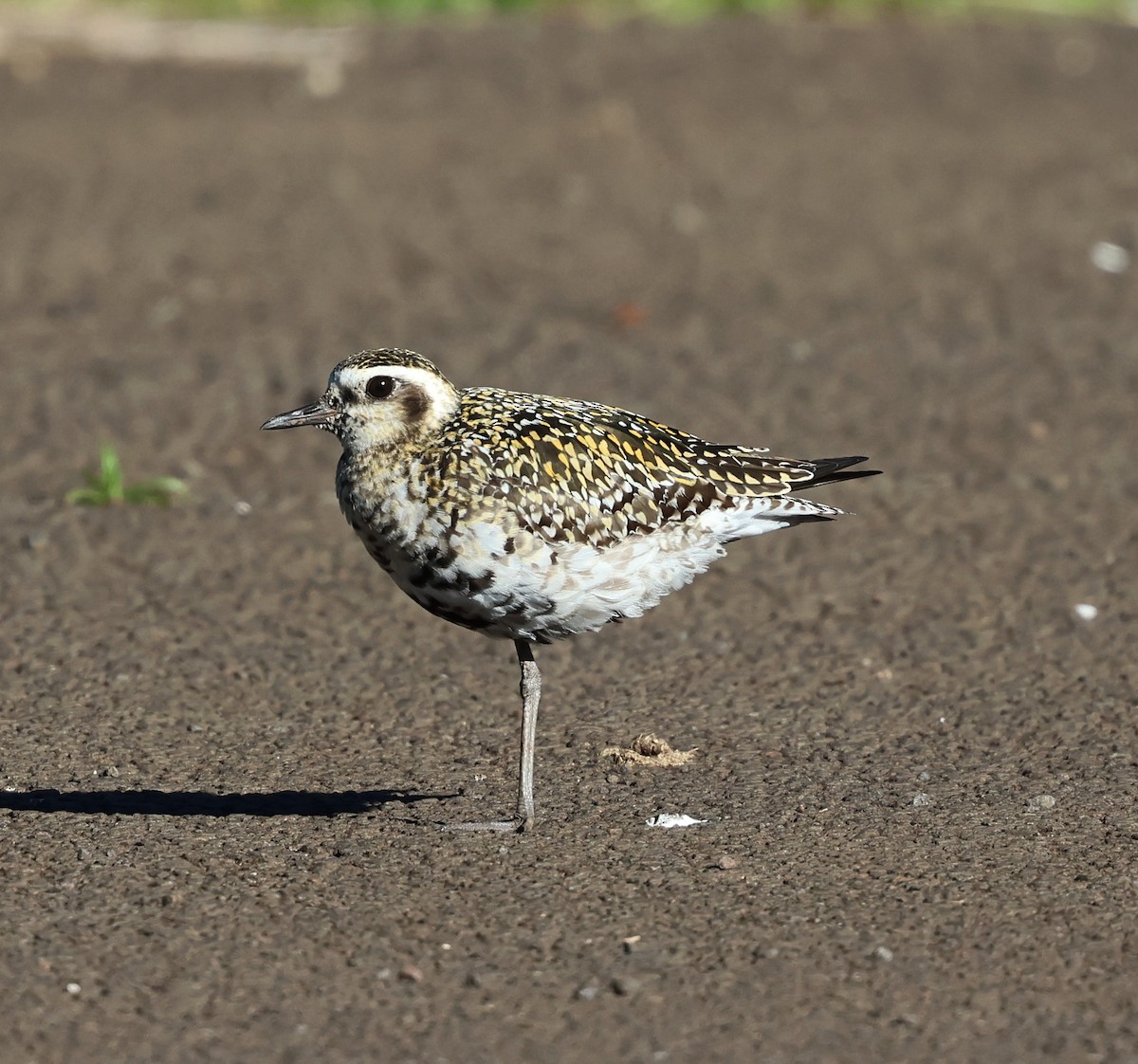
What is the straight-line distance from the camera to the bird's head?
21.6 feet

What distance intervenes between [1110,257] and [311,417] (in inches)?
395

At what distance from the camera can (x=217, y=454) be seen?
11.0 meters

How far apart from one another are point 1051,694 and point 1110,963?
2588mm

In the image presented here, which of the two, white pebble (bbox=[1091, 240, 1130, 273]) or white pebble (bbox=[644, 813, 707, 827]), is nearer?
white pebble (bbox=[644, 813, 707, 827])

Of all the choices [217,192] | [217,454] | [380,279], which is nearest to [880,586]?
[217,454]

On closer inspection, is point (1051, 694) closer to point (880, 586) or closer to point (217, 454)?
point (880, 586)

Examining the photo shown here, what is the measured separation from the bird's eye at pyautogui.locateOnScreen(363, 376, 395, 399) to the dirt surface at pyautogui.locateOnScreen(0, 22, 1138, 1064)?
1565mm

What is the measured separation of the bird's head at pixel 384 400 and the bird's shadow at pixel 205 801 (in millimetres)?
1389

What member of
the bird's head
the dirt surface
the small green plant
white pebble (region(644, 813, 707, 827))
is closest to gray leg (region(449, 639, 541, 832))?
the dirt surface

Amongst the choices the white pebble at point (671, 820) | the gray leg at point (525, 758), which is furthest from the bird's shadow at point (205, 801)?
the white pebble at point (671, 820)

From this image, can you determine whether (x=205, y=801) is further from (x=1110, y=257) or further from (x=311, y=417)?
(x=1110, y=257)

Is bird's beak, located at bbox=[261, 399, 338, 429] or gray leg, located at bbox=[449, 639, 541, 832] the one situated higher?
bird's beak, located at bbox=[261, 399, 338, 429]

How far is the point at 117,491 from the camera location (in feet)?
32.9

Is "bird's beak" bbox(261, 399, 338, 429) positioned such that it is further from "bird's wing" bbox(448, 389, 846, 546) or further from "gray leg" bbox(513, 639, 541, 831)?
"gray leg" bbox(513, 639, 541, 831)
